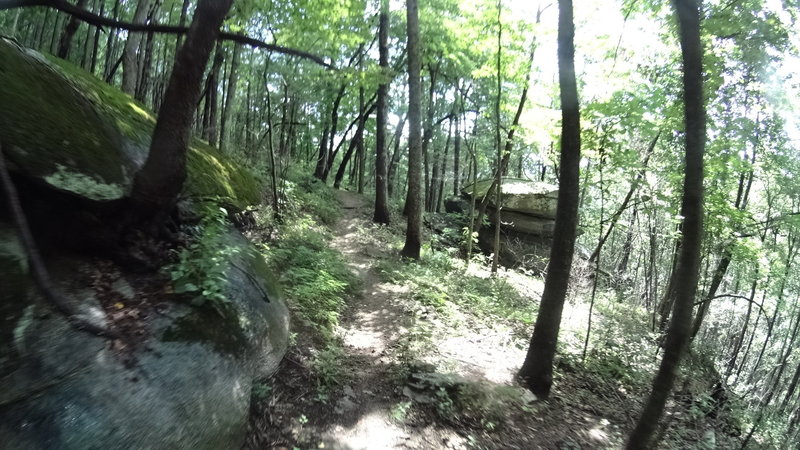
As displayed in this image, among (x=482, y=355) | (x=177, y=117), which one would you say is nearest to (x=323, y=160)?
(x=482, y=355)

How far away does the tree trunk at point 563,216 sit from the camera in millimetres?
5551

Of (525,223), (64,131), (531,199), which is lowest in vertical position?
(64,131)

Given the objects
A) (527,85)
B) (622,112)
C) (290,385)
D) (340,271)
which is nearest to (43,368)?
(290,385)

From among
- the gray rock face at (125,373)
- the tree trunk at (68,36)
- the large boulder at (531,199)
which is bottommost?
the gray rock face at (125,373)

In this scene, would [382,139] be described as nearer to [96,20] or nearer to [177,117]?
[177,117]

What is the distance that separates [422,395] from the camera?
5.26 meters

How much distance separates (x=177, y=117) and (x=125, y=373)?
230 centimetres

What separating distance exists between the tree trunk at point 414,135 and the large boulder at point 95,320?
665 cm

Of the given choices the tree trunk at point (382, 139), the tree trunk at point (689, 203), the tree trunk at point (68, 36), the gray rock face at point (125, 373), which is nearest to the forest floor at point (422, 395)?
the gray rock face at point (125, 373)

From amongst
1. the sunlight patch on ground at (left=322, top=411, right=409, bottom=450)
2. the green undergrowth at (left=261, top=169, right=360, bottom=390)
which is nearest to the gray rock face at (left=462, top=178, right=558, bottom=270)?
the green undergrowth at (left=261, top=169, right=360, bottom=390)

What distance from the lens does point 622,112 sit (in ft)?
24.3

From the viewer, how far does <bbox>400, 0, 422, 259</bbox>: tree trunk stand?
35.4 ft

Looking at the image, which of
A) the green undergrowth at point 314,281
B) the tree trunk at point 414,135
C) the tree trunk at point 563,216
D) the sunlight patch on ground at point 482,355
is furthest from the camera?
the tree trunk at point 414,135

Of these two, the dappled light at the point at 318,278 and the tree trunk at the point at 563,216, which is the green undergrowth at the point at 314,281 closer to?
the dappled light at the point at 318,278
